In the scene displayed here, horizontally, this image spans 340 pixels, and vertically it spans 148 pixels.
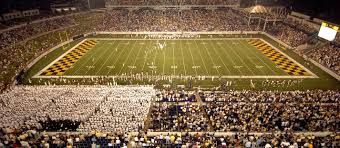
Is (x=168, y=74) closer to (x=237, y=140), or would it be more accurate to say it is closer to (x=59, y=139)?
(x=237, y=140)

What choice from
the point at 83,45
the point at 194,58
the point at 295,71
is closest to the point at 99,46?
the point at 83,45

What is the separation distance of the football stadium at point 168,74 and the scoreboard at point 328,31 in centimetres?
22

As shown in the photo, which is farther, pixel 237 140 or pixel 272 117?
pixel 272 117

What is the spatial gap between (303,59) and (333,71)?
6595 mm

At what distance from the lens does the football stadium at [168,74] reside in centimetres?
1728

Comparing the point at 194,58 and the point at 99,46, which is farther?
the point at 99,46

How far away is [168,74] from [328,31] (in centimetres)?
2672

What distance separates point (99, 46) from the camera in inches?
1764

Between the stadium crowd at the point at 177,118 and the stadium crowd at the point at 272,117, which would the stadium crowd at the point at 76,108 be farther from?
the stadium crowd at the point at 272,117

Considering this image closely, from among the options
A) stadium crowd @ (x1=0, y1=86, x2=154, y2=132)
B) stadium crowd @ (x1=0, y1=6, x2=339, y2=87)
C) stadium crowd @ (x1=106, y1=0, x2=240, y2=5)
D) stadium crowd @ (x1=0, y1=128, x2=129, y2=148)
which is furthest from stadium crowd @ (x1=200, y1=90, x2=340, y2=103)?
stadium crowd @ (x1=106, y1=0, x2=240, y2=5)

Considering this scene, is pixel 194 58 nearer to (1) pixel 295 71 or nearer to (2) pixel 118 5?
(1) pixel 295 71

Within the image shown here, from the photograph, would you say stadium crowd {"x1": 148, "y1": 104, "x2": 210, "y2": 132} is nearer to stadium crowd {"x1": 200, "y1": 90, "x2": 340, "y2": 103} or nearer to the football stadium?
the football stadium

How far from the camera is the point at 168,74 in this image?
3175cm

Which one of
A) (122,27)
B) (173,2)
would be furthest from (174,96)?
(173,2)
